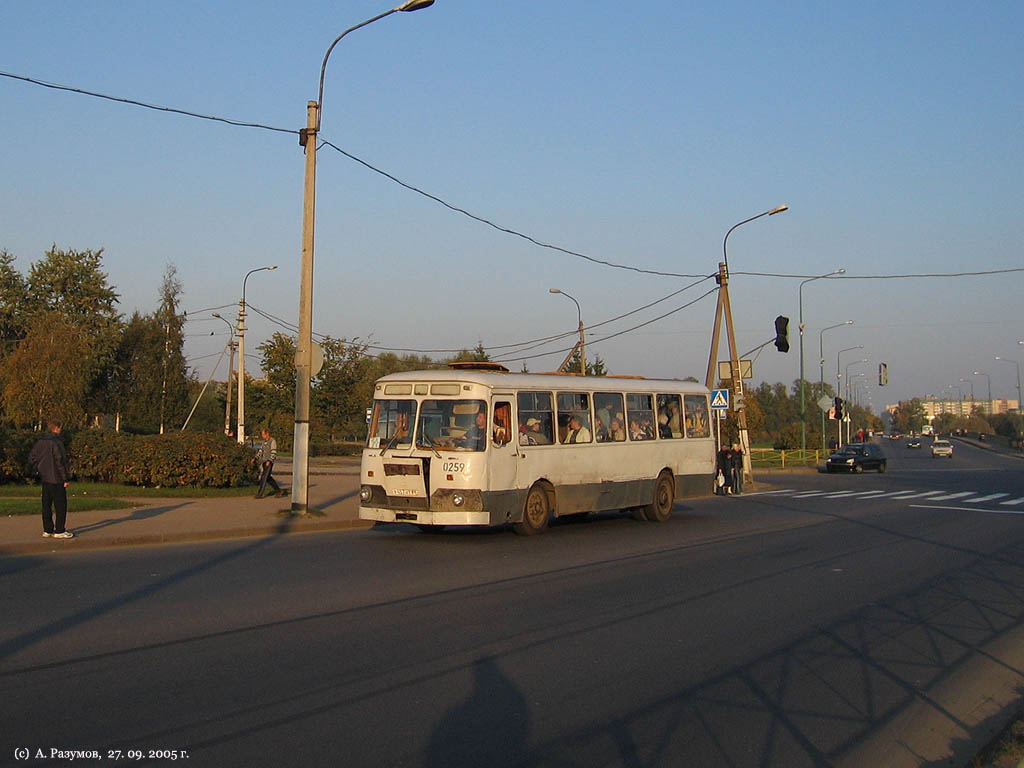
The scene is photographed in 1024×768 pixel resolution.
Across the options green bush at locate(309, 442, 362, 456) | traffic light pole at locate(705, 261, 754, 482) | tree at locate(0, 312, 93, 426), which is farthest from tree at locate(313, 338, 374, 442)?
traffic light pole at locate(705, 261, 754, 482)

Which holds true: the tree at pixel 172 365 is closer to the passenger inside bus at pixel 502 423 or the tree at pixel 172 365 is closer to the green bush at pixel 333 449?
the green bush at pixel 333 449

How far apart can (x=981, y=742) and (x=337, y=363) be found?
45.6m

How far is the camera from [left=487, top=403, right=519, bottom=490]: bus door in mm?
15750

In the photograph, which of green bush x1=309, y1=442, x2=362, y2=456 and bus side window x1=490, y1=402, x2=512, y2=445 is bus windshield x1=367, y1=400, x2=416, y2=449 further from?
green bush x1=309, y1=442, x2=362, y2=456

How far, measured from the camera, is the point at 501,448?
52.5 ft

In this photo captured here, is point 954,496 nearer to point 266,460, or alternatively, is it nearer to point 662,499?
point 662,499

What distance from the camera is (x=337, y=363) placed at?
49938 mm

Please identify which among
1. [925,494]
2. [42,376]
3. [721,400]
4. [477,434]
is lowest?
[925,494]

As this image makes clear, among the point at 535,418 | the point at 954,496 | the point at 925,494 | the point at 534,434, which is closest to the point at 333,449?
the point at 925,494

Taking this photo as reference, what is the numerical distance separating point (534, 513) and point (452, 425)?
237cm

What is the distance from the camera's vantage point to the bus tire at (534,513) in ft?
55.1

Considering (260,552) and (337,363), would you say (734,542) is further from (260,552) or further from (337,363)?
(337,363)

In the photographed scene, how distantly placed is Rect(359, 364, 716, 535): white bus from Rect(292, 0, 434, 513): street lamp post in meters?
2.18

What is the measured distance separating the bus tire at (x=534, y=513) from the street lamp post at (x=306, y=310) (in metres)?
4.20
